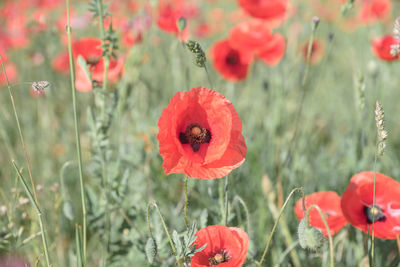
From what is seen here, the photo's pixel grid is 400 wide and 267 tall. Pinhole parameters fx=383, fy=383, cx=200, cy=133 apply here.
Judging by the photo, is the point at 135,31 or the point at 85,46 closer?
the point at 85,46

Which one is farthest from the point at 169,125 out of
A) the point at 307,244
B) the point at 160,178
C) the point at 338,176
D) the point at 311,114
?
the point at 311,114

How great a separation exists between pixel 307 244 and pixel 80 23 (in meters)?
2.96

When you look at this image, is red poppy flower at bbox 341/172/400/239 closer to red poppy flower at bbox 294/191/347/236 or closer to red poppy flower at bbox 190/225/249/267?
red poppy flower at bbox 294/191/347/236

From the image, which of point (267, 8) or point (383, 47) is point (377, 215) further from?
point (267, 8)

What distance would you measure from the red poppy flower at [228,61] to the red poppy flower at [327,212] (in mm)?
1098

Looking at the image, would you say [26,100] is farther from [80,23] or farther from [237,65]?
[237,65]

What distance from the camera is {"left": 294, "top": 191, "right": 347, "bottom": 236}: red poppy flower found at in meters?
1.06

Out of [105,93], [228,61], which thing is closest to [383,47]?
[228,61]

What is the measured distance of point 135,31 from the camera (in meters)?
1.83

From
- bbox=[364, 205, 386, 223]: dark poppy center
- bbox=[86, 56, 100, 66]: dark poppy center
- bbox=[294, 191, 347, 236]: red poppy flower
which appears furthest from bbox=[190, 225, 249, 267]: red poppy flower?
bbox=[86, 56, 100, 66]: dark poppy center

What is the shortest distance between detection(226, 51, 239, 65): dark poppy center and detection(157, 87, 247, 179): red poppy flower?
1247 mm

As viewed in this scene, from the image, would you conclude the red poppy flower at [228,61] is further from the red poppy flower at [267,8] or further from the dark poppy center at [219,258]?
the dark poppy center at [219,258]

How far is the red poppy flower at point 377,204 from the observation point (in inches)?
39.1

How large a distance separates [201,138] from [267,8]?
3.90ft
